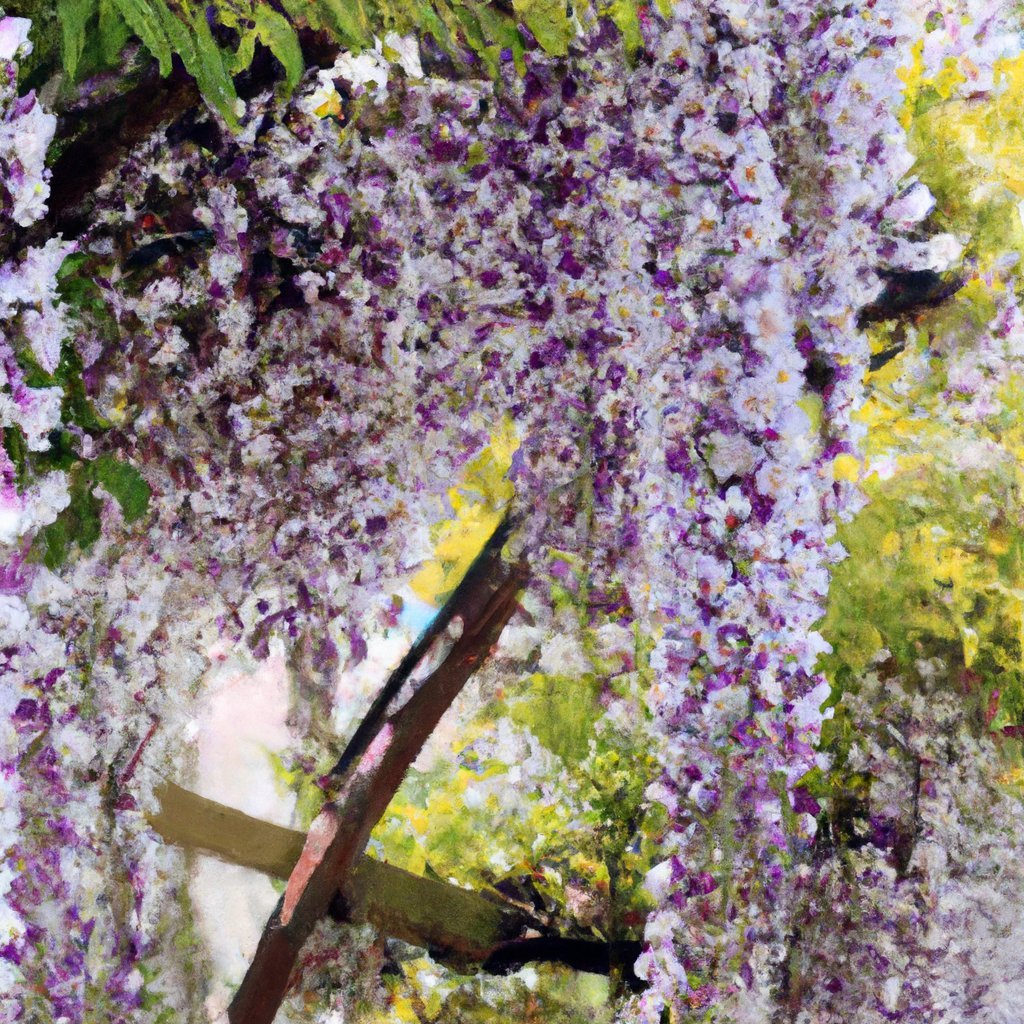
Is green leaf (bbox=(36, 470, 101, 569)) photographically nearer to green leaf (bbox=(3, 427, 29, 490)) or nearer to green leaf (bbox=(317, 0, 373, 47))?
green leaf (bbox=(3, 427, 29, 490))

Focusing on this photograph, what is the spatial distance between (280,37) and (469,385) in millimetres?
585

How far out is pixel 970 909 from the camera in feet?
6.36

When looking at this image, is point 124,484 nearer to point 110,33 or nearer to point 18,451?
point 18,451

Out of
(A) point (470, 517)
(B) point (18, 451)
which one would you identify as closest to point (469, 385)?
(A) point (470, 517)

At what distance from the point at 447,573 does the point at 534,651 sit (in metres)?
0.28

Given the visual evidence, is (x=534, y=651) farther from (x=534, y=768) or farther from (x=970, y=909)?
(x=970, y=909)

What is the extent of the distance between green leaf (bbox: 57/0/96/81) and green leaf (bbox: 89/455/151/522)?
504 mm

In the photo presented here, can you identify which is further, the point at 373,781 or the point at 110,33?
the point at 373,781

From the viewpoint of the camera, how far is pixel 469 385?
171 centimetres

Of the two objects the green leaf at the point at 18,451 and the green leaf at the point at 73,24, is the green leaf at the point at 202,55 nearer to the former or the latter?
the green leaf at the point at 73,24

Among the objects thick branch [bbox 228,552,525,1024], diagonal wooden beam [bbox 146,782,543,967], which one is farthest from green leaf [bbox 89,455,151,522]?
thick branch [bbox 228,552,525,1024]

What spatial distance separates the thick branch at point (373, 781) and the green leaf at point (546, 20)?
999mm

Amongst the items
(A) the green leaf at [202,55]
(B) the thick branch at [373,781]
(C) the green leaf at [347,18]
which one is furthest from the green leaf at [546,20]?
(B) the thick branch at [373,781]

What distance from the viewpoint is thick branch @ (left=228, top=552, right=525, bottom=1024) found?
6.95 feet
